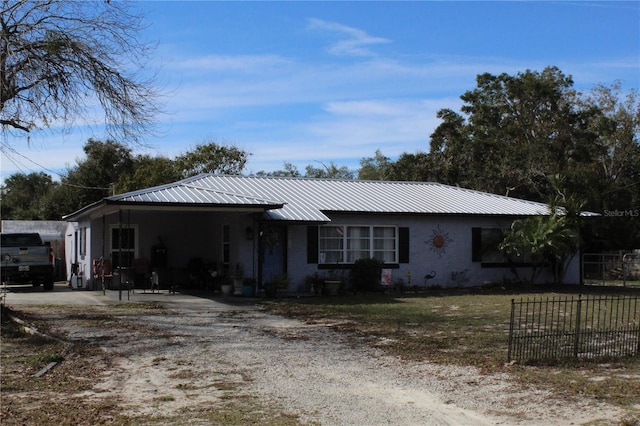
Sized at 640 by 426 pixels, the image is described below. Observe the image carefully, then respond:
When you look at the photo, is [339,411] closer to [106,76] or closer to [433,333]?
[433,333]

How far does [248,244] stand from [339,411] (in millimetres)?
12991

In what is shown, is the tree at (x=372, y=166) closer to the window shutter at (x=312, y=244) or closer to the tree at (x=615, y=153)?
the tree at (x=615, y=153)

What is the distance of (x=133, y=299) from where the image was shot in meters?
17.5

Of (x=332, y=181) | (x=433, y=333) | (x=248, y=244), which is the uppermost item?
(x=332, y=181)

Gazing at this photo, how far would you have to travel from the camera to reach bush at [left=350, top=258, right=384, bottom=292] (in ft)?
66.2

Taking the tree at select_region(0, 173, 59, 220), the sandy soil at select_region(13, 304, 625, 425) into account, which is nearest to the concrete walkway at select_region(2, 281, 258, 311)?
the sandy soil at select_region(13, 304, 625, 425)

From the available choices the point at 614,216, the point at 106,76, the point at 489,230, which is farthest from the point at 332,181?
the point at 614,216

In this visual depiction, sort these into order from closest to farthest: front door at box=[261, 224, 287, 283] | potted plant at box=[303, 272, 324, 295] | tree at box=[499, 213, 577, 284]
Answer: front door at box=[261, 224, 287, 283], potted plant at box=[303, 272, 324, 295], tree at box=[499, 213, 577, 284]

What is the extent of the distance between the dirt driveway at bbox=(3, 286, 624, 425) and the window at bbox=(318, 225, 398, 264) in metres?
8.40

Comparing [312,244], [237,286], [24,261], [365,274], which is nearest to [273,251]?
[312,244]

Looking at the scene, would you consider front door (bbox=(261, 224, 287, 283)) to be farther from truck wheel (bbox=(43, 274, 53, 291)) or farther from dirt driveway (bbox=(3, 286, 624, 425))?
truck wheel (bbox=(43, 274, 53, 291))

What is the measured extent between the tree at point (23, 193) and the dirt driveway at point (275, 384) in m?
40.1

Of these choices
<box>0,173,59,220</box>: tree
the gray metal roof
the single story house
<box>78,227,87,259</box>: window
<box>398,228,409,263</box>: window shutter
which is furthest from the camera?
<box>0,173,59,220</box>: tree

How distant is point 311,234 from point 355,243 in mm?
1749
